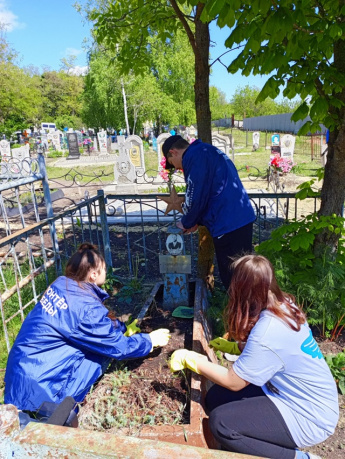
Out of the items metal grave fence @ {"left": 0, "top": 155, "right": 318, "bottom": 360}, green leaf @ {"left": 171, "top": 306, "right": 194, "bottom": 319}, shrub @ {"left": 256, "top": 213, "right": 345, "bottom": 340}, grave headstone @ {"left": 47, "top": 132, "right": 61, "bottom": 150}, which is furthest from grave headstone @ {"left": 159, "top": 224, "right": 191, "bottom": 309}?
grave headstone @ {"left": 47, "top": 132, "right": 61, "bottom": 150}

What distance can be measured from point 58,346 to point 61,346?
0.02 meters

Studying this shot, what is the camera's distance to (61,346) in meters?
2.01

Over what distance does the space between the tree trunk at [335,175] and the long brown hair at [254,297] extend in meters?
1.66

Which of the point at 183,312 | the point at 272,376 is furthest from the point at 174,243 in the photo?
the point at 272,376

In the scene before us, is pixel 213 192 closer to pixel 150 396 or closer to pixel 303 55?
pixel 303 55

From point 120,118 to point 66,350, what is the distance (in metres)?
30.4

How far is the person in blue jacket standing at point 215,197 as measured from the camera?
269 centimetres

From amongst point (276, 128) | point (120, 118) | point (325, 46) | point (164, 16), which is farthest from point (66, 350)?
point (276, 128)

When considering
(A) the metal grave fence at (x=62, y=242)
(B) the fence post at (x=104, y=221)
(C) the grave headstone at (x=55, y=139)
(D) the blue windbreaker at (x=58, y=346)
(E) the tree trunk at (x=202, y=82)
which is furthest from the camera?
(C) the grave headstone at (x=55, y=139)

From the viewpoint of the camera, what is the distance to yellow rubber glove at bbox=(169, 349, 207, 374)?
1.93 meters

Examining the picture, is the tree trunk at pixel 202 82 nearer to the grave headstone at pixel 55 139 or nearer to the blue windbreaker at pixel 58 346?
the blue windbreaker at pixel 58 346

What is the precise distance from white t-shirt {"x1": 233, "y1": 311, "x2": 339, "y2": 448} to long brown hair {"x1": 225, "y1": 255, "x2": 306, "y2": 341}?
1.5 inches

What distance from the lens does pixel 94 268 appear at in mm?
2205

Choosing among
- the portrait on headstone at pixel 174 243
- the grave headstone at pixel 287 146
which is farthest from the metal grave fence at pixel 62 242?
the grave headstone at pixel 287 146
